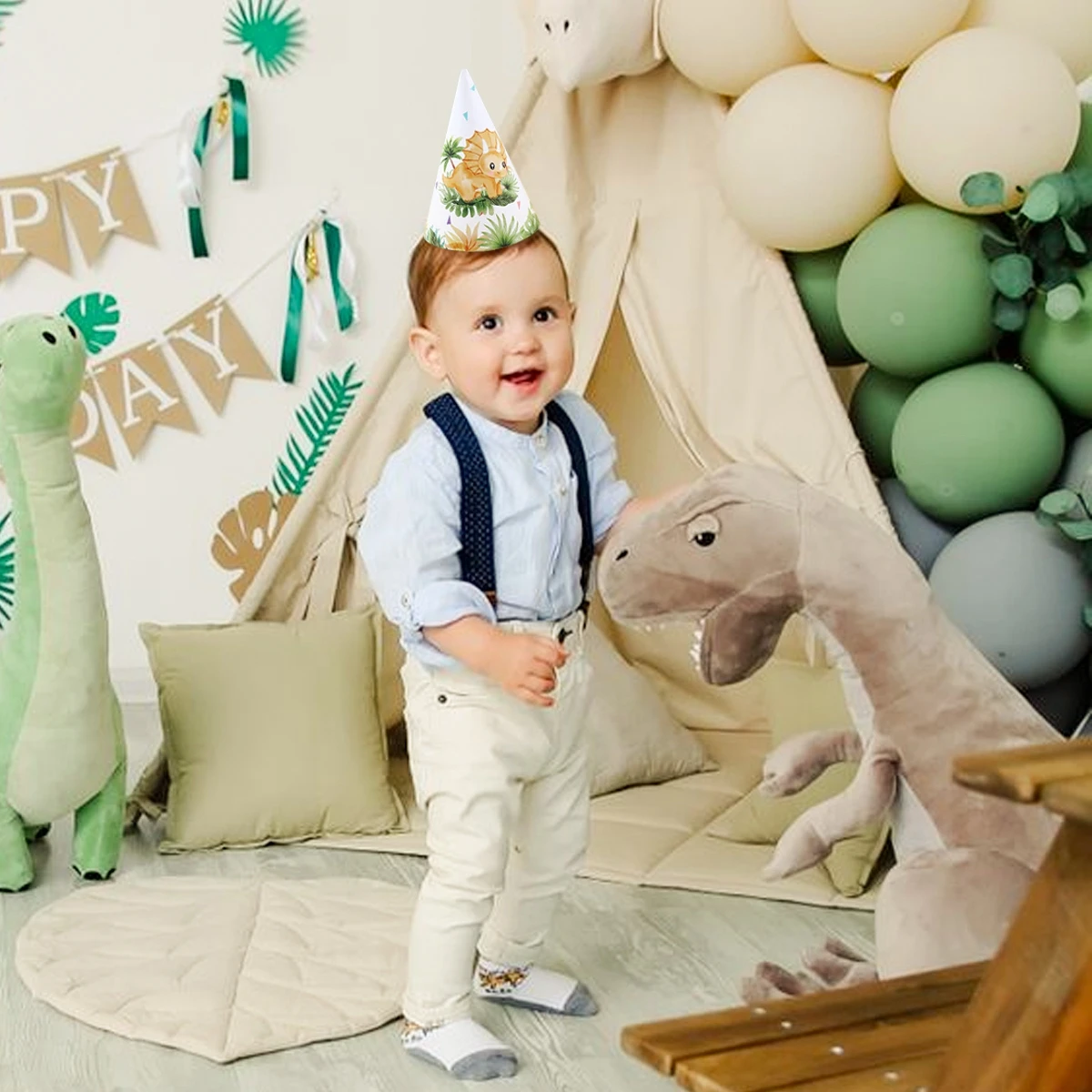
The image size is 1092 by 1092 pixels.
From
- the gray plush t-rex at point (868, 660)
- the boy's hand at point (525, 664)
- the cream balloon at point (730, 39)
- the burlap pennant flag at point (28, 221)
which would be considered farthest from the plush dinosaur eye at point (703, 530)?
the burlap pennant flag at point (28, 221)

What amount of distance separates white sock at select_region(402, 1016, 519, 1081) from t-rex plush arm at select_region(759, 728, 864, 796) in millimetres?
411

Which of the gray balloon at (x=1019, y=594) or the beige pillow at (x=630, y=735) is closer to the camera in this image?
the gray balloon at (x=1019, y=594)

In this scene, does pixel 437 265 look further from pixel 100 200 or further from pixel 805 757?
pixel 100 200

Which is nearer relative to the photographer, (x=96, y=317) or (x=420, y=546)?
(x=420, y=546)

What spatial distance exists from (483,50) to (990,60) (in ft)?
5.48

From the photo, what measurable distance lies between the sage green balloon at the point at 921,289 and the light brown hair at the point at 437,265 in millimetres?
552

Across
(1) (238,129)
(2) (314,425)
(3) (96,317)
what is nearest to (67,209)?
(3) (96,317)

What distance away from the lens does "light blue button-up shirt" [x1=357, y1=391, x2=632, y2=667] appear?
184cm

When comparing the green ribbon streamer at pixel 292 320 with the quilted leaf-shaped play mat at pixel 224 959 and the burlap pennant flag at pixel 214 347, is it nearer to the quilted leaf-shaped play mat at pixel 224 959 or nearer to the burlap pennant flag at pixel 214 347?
the burlap pennant flag at pixel 214 347

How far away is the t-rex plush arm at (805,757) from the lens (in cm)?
181

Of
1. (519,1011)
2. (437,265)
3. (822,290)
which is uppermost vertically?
(437,265)

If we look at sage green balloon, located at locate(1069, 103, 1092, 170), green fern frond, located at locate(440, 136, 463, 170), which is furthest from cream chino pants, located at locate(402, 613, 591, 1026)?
sage green balloon, located at locate(1069, 103, 1092, 170)

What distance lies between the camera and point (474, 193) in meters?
1.88

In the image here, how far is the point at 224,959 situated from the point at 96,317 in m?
1.69
